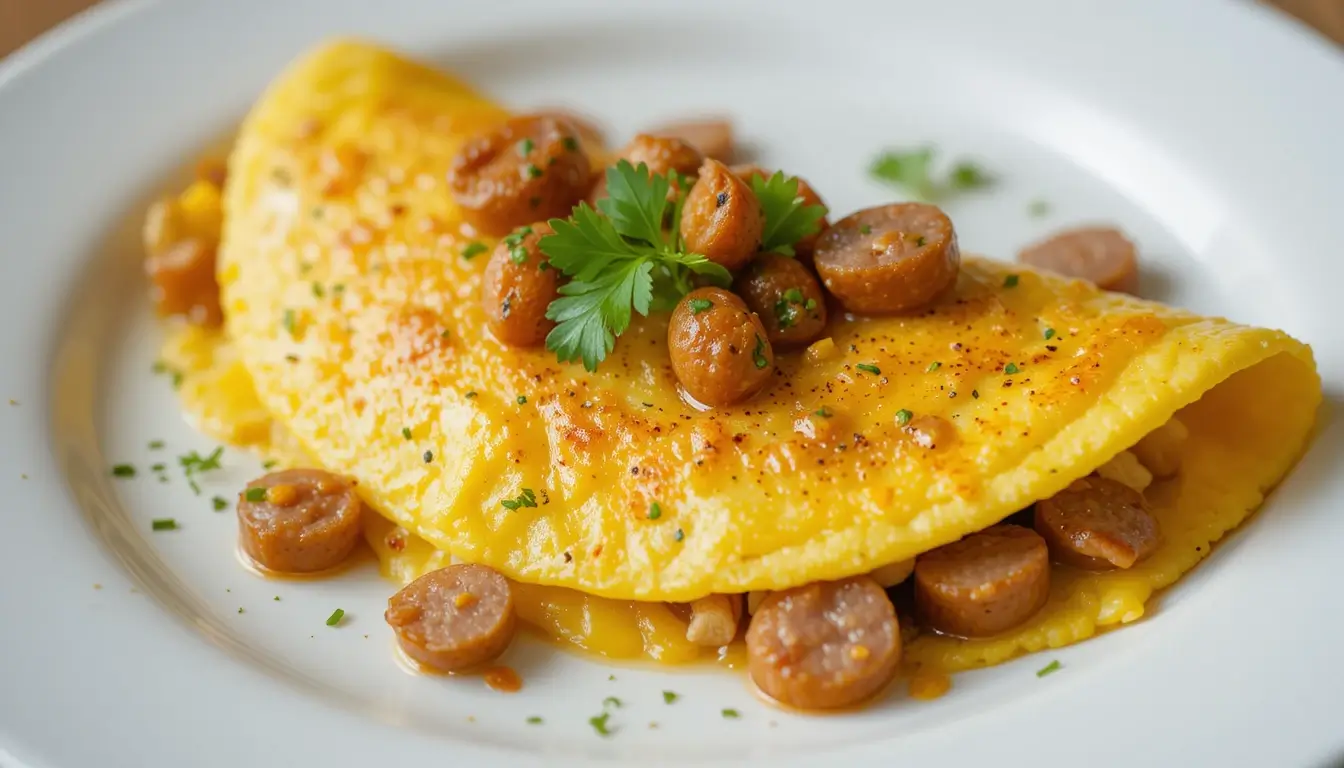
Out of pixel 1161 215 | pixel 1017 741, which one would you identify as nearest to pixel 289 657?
pixel 1017 741

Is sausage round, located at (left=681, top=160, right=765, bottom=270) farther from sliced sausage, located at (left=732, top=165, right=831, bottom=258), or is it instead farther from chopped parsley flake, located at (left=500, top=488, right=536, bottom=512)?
chopped parsley flake, located at (left=500, top=488, right=536, bottom=512)

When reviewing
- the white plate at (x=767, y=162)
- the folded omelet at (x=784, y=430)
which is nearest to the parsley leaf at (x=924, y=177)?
the white plate at (x=767, y=162)

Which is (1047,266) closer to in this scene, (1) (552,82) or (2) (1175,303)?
(2) (1175,303)

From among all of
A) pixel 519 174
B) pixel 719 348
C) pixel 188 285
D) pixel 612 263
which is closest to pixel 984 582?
pixel 719 348

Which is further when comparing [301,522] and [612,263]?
[301,522]

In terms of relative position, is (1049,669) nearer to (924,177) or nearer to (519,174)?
(519,174)

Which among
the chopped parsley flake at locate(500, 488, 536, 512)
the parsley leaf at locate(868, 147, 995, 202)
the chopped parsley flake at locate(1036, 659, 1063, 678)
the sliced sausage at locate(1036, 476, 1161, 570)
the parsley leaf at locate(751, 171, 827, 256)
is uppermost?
the parsley leaf at locate(751, 171, 827, 256)

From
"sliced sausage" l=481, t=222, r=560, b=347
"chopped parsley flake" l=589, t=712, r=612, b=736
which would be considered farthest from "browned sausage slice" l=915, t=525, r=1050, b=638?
"sliced sausage" l=481, t=222, r=560, b=347

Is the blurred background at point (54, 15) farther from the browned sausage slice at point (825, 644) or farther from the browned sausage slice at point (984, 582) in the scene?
the browned sausage slice at point (825, 644)
